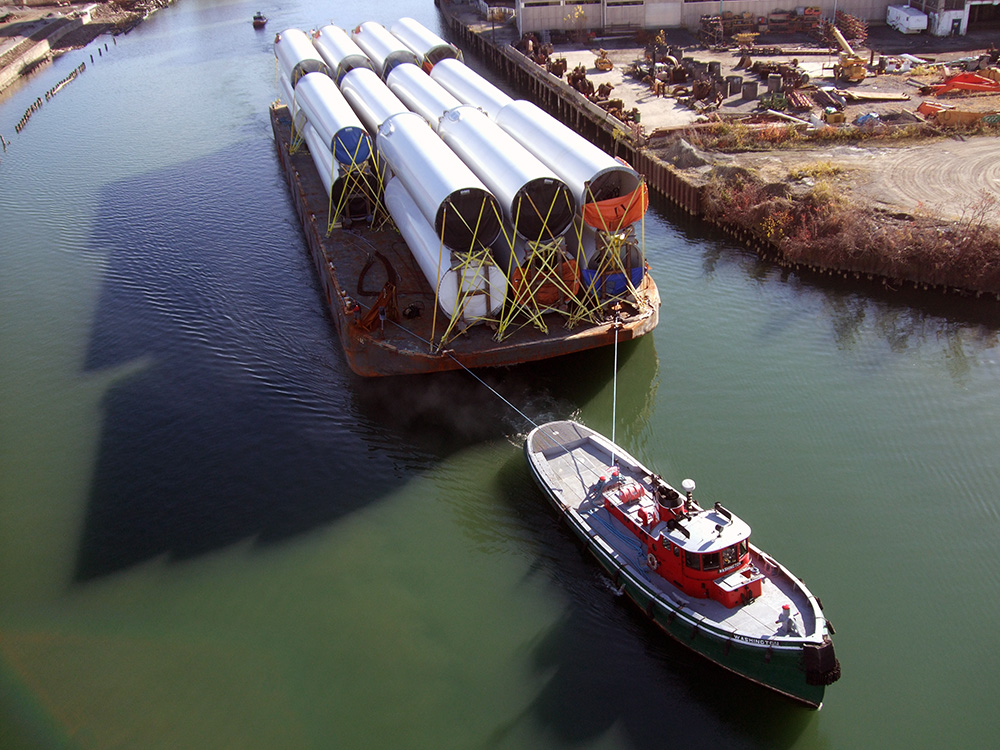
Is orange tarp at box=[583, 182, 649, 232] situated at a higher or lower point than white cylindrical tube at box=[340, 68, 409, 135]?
lower

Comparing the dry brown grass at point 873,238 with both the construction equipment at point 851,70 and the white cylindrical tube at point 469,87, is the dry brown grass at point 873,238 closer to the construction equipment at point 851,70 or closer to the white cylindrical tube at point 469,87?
the white cylindrical tube at point 469,87

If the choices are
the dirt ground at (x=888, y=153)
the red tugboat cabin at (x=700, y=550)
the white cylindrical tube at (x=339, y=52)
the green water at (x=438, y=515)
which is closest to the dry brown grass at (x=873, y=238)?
the green water at (x=438, y=515)

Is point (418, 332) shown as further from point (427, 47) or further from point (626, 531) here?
point (427, 47)

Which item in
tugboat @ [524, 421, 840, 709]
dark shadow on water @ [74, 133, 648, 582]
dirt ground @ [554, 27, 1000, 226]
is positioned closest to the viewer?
tugboat @ [524, 421, 840, 709]

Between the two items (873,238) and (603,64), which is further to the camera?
(603,64)

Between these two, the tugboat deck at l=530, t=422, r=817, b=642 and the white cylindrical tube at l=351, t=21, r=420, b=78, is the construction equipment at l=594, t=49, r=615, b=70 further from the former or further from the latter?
the tugboat deck at l=530, t=422, r=817, b=642

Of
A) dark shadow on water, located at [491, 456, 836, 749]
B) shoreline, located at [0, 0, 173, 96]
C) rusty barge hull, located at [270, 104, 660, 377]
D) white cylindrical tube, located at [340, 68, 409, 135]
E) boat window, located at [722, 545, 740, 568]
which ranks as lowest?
dark shadow on water, located at [491, 456, 836, 749]

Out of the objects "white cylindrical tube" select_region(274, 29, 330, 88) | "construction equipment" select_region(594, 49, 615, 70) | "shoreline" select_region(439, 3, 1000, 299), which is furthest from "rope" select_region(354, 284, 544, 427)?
"construction equipment" select_region(594, 49, 615, 70)

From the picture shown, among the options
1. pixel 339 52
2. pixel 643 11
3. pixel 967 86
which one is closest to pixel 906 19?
pixel 967 86
